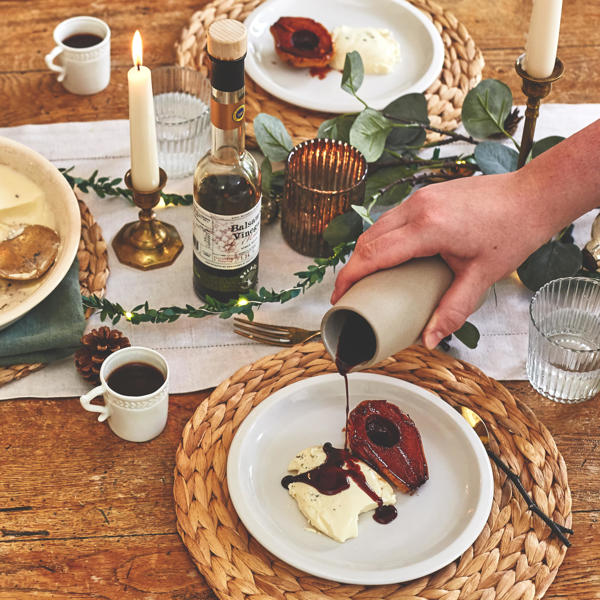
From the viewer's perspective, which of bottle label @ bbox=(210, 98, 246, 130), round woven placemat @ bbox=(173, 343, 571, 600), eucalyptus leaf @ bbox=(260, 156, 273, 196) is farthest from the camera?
eucalyptus leaf @ bbox=(260, 156, 273, 196)

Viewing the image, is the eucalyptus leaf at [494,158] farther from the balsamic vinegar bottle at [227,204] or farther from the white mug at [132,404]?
the white mug at [132,404]

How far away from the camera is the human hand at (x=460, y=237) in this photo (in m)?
1.03

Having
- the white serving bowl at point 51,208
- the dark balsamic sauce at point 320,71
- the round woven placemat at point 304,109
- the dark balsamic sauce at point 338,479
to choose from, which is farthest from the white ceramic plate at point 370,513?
the dark balsamic sauce at point 320,71

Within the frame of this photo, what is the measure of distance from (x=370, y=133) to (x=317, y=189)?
0.14 meters

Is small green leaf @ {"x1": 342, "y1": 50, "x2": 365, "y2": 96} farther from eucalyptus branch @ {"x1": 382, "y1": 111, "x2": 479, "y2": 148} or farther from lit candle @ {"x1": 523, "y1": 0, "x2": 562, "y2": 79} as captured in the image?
lit candle @ {"x1": 523, "y1": 0, "x2": 562, "y2": 79}

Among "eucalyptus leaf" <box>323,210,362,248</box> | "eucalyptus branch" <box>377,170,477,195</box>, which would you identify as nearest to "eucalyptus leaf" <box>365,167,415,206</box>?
"eucalyptus branch" <box>377,170,477,195</box>

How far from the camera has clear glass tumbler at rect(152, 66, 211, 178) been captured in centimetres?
147

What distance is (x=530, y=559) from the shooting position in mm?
1056

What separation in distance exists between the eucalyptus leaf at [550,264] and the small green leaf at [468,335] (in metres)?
0.14

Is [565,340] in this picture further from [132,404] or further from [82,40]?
[82,40]

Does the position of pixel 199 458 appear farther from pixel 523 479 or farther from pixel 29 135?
pixel 29 135

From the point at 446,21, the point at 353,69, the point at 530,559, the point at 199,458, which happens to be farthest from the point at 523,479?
the point at 446,21

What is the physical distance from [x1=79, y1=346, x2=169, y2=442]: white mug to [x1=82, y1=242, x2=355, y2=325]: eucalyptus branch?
137 millimetres

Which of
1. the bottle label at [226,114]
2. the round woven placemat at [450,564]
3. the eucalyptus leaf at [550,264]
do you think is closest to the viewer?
the round woven placemat at [450,564]
